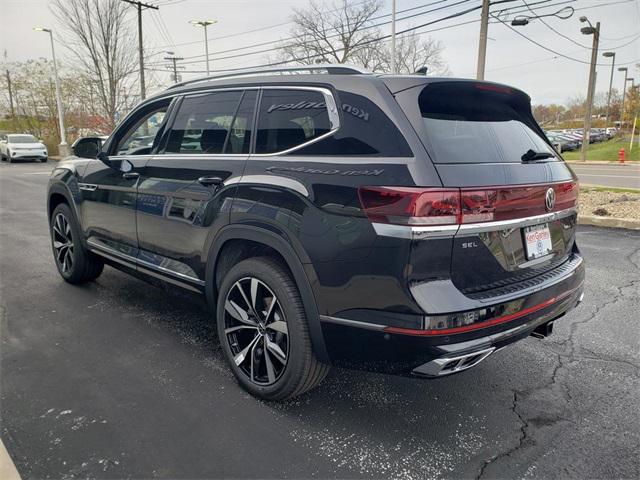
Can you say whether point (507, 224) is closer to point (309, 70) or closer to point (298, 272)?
point (298, 272)

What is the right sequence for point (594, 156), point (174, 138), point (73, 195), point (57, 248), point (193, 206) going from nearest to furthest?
point (193, 206) → point (174, 138) → point (73, 195) → point (57, 248) → point (594, 156)

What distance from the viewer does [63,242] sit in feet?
16.3

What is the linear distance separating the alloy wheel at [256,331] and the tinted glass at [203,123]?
3.15 feet

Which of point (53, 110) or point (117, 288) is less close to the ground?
point (53, 110)

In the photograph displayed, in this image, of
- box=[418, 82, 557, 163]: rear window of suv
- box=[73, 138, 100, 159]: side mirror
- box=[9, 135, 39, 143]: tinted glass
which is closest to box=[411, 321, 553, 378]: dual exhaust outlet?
box=[418, 82, 557, 163]: rear window of suv

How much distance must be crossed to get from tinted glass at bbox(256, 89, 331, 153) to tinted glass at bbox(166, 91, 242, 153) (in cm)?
33

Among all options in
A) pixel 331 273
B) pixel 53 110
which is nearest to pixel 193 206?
pixel 331 273

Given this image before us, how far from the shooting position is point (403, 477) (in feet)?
7.12

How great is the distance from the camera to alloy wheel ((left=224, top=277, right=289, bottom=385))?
2.65 metres

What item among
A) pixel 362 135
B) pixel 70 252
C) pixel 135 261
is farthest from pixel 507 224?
pixel 70 252

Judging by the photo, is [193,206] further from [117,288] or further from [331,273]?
[117,288]

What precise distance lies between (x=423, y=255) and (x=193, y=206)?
1.69 meters

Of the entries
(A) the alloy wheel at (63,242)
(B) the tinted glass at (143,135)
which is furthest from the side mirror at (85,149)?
(A) the alloy wheel at (63,242)

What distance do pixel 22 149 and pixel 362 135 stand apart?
27715 mm
